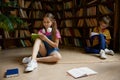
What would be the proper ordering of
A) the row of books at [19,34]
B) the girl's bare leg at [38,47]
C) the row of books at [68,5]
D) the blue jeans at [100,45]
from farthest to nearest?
the row of books at [68,5]
the row of books at [19,34]
the blue jeans at [100,45]
the girl's bare leg at [38,47]

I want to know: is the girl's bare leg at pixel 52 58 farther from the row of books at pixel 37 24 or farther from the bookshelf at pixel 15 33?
the row of books at pixel 37 24

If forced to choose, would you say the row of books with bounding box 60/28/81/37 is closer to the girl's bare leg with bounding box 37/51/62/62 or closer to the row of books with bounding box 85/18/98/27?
the row of books with bounding box 85/18/98/27

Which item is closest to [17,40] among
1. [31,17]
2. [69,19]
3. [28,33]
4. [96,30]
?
[28,33]

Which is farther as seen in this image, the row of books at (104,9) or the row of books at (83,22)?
the row of books at (83,22)

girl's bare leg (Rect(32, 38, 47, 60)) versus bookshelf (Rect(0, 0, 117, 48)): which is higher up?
bookshelf (Rect(0, 0, 117, 48))

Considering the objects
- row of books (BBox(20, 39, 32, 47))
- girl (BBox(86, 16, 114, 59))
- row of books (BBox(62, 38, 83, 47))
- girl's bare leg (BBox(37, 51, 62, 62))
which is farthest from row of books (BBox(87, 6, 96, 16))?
girl's bare leg (BBox(37, 51, 62, 62))

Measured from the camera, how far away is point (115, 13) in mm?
2926

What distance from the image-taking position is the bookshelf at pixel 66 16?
3.45 metres

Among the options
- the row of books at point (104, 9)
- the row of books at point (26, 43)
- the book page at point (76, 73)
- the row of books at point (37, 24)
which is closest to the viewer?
the book page at point (76, 73)

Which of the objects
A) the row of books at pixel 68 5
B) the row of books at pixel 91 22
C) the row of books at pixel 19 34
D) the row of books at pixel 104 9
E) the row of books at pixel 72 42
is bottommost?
the row of books at pixel 72 42

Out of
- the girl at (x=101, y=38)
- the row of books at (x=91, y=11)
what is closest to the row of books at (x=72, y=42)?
the row of books at (x=91, y=11)

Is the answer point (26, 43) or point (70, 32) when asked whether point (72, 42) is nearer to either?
point (70, 32)

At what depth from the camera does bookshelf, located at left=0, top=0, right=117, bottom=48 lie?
3446 millimetres

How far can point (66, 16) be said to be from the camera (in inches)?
160
